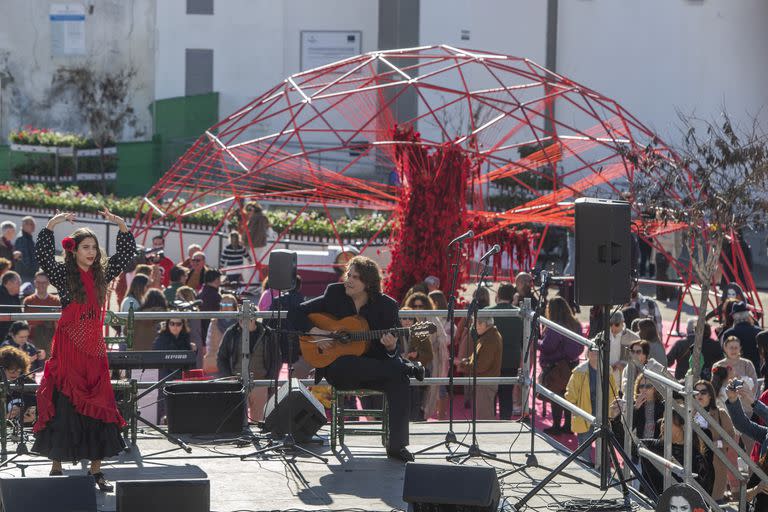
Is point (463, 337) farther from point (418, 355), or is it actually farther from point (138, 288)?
point (138, 288)

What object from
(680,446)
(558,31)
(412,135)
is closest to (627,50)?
(558,31)

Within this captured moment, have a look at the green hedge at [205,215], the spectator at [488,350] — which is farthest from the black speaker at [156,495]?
the green hedge at [205,215]

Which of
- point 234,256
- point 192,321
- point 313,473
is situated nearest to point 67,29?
point 234,256

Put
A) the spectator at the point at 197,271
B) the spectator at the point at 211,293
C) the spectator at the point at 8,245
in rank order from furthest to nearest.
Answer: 1. the spectator at the point at 8,245
2. the spectator at the point at 197,271
3. the spectator at the point at 211,293

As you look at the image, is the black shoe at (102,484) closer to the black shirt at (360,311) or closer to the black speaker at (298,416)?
the black speaker at (298,416)

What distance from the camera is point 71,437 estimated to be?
8195 mm

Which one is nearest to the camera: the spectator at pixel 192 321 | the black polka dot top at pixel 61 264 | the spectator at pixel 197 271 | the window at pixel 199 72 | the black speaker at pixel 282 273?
the black polka dot top at pixel 61 264

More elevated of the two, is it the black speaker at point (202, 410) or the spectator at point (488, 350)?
the spectator at point (488, 350)

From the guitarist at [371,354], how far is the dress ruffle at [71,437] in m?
1.67

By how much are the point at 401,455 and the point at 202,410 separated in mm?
1652

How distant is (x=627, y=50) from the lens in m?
34.8

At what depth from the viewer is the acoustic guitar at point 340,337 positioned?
29.9 ft

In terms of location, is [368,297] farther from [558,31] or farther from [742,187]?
[558,31]

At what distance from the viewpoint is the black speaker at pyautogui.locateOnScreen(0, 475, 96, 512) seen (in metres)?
6.91
